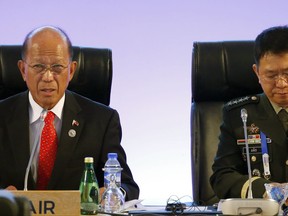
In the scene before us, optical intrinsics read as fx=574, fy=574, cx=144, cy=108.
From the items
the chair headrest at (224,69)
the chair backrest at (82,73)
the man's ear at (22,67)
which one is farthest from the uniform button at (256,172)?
the man's ear at (22,67)

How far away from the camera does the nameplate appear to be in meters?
1.32

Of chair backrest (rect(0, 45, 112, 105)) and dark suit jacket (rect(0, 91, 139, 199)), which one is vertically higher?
chair backrest (rect(0, 45, 112, 105))

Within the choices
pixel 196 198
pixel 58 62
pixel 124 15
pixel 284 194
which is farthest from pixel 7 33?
pixel 284 194

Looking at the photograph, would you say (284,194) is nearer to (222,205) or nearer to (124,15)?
(222,205)

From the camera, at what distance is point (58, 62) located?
2182mm

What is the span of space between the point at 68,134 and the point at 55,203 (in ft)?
2.91

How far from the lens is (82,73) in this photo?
2.42m

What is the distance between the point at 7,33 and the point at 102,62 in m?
0.76

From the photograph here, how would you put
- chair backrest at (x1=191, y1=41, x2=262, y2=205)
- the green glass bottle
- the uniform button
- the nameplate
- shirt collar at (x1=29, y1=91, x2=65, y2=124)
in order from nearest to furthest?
the nameplate < the green glass bottle < the uniform button < shirt collar at (x1=29, y1=91, x2=65, y2=124) < chair backrest at (x1=191, y1=41, x2=262, y2=205)

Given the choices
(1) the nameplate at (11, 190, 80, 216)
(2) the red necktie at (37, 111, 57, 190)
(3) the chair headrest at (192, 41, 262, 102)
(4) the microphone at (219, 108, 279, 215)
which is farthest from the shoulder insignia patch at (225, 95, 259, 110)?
(1) the nameplate at (11, 190, 80, 216)

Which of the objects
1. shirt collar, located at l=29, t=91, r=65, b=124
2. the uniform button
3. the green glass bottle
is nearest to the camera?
the green glass bottle

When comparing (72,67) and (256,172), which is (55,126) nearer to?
(72,67)

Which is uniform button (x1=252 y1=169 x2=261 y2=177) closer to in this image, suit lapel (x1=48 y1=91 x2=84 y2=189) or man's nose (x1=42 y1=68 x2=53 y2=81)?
suit lapel (x1=48 y1=91 x2=84 y2=189)

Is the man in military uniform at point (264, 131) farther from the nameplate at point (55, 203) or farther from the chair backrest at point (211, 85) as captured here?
the nameplate at point (55, 203)
